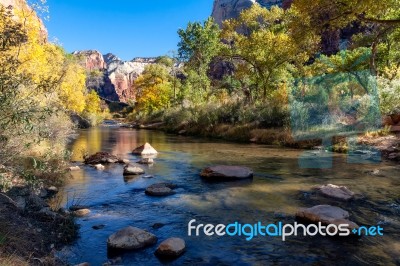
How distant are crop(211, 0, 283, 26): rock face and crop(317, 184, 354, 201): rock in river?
102387mm

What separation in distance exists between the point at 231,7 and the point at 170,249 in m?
120

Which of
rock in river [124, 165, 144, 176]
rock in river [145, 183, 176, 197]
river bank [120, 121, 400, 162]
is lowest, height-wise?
rock in river [145, 183, 176, 197]

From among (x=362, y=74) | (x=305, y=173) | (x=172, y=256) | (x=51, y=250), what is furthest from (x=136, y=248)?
(x=362, y=74)

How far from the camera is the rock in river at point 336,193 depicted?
32.5ft

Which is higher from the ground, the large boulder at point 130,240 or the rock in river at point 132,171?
the rock in river at point 132,171

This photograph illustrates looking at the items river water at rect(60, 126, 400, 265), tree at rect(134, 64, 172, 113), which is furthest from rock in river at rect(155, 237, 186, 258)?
tree at rect(134, 64, 172, 113)

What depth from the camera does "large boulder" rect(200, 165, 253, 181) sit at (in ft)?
42.9

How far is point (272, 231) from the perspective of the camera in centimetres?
771

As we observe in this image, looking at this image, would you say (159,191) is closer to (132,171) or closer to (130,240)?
(132,171)

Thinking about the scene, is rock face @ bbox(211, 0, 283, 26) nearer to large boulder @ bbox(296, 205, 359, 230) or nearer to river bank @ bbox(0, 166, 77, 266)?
large boulder @ bbox(296, 205, 359, 230)

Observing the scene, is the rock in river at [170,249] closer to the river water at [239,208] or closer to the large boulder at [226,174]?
the river water at [239,208]

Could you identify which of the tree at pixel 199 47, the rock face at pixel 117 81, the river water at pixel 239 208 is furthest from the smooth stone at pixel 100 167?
the rock face at pixel 117 81

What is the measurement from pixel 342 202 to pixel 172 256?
5645 millimetres

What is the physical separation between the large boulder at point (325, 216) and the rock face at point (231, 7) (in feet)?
344
